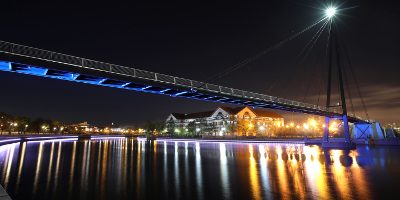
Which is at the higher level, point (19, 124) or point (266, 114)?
point (266, 114)

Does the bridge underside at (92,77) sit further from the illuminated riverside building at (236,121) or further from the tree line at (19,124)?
the tree line at (19,124)

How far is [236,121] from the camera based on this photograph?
94.1 meters

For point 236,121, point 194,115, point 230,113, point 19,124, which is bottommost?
point 236,121

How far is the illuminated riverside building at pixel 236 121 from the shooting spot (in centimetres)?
8968

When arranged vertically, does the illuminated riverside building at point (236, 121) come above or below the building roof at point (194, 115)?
below

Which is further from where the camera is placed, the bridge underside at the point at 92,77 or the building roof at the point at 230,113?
the building roof at the point at 230,113

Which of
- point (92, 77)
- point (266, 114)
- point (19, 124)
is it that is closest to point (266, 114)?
point (266, 114)

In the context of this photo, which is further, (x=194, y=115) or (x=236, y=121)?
(x=194, y=115)

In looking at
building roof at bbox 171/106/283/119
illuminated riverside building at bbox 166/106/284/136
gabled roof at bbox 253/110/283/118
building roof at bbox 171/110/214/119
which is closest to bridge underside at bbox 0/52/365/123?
illuminated riverside building at bbox 166/106/284/136

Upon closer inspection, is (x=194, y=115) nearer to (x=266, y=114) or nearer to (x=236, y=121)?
(x=236, y=121)

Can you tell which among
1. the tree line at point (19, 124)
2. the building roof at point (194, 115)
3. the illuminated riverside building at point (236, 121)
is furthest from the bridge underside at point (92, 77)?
the tree line at point (19, 124)

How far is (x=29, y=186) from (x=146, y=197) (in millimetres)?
6086

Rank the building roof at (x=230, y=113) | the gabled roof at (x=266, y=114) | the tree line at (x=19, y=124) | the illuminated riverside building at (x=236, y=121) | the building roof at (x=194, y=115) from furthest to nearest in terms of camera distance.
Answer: the building roof at (x=194, y=115), the gabled roof at (x=266, y=114), the building roof at (x=230, y=113), the tree line at (x=19, y=124), the illuminated riverside building at (x=236, y=121)

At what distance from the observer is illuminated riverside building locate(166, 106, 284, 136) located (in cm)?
8968
